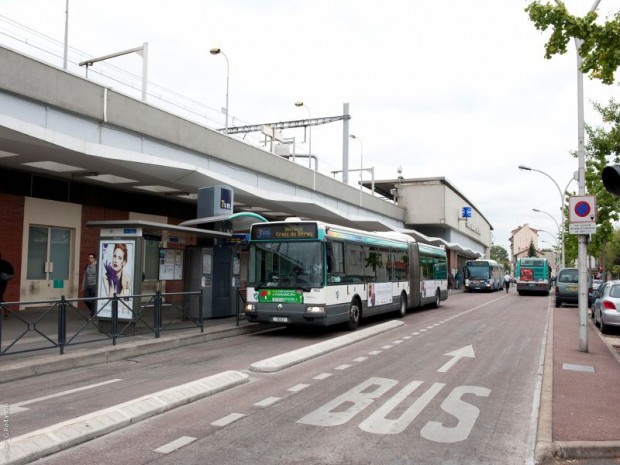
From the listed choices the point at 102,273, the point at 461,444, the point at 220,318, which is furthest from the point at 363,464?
the point at 220,318

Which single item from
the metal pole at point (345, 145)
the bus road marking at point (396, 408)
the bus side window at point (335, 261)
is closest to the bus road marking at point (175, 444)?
the bus road marking at point (396, 408)

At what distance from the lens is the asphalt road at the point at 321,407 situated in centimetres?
514

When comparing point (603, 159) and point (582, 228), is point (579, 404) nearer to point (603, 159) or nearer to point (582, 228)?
point (582, 228)

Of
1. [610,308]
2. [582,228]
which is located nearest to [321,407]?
A: [582,228]

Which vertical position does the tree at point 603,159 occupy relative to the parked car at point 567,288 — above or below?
above

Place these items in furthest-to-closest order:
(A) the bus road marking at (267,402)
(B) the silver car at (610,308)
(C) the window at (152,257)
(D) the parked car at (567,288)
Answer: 1. (D) the parked car at (567,288)
2. (B) the silver car at (610,308)
3. (C) the window at (152,257)
4. (A) the bus road marking at (267,402)

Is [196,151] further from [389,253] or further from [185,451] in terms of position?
[185,451]

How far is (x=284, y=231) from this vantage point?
1412 cm

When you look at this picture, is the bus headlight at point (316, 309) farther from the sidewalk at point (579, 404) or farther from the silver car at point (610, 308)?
the silver car at point (610, 308)

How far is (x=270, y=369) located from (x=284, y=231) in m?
5.50

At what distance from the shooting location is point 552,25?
7.97m

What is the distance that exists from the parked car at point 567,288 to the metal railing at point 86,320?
68.0 feet

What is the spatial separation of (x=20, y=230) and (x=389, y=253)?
483 inches

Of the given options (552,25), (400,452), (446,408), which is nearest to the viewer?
(400,452)
